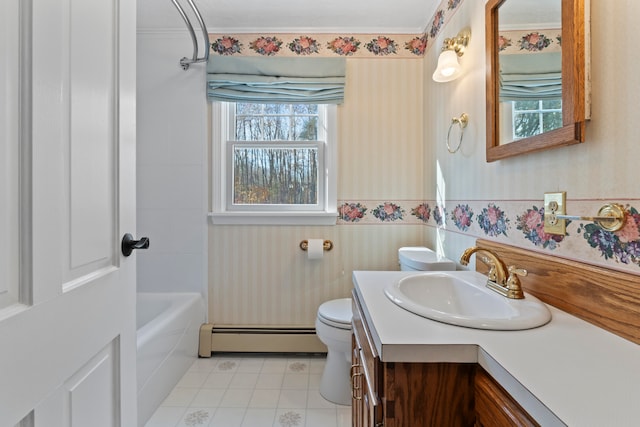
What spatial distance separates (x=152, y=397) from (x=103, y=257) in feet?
3.79

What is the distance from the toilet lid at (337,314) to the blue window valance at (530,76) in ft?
3.95

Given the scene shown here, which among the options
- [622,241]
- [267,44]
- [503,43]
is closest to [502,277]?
[622,241]

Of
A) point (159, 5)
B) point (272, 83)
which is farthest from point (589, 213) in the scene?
point (159, 5)

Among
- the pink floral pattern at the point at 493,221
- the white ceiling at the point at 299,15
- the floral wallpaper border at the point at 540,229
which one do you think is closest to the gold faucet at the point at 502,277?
the floral wallpaper border at the point at 540,229

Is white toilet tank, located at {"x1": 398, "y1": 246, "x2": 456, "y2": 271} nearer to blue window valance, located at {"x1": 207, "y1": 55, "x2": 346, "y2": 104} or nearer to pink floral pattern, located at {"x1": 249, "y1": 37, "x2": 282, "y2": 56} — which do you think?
blue window valance, located at {"x1": 207, "y1": 55, "x2": 346, "y2": 104}

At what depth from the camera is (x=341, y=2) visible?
5.94 feet

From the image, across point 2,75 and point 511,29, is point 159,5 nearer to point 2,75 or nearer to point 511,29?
point 2,75

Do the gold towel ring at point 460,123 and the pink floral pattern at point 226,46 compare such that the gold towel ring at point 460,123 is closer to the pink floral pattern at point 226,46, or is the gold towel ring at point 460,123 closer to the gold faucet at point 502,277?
the gold faucet at point 502,277

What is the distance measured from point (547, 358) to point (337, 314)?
118cm

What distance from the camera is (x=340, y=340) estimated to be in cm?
→ 158

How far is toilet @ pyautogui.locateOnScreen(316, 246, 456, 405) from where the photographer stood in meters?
1.57

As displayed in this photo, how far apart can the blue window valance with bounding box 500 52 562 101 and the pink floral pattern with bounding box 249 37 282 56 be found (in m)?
1.46

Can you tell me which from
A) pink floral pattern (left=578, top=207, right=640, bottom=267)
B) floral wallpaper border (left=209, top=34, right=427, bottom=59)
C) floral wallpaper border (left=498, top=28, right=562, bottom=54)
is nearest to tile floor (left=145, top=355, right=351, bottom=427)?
pink floral pattern (left=578, top=207, right=640, bottom=267)

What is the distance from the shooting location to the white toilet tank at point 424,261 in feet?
4.96
